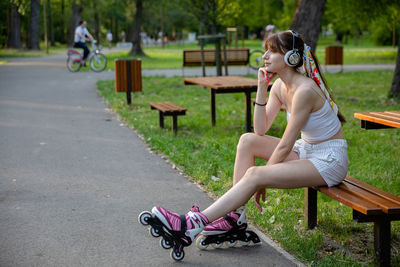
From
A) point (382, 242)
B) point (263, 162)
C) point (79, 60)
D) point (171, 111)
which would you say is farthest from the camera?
point (79, 60)

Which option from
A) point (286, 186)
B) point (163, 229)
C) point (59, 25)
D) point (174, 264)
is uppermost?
point (59, 25)

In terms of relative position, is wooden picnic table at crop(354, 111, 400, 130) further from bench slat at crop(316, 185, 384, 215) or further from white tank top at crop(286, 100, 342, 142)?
bench slat at crop(316, 185, 384, 215)

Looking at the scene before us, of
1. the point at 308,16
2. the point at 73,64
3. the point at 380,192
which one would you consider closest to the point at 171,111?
the point at 380,192

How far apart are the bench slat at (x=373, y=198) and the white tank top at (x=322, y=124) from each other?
1.25 feet

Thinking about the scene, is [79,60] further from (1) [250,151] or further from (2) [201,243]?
(2) [201,243]

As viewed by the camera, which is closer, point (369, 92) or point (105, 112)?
point (105, 112)

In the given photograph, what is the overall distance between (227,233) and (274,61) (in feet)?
4.21

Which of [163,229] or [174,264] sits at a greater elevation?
[163,229]

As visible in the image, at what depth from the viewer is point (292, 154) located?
153 inches

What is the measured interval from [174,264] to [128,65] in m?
8.04

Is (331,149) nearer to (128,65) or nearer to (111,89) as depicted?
(128,65)

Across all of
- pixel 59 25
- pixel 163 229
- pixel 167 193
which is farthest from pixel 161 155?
pixel 59 25

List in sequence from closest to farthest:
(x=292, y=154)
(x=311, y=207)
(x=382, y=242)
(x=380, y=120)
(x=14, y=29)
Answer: (x=382, y=242), (x=380, y=120), (x=292, y=154), (x=311, y=207), (x=14, y=29)

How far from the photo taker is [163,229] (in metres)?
3.57
